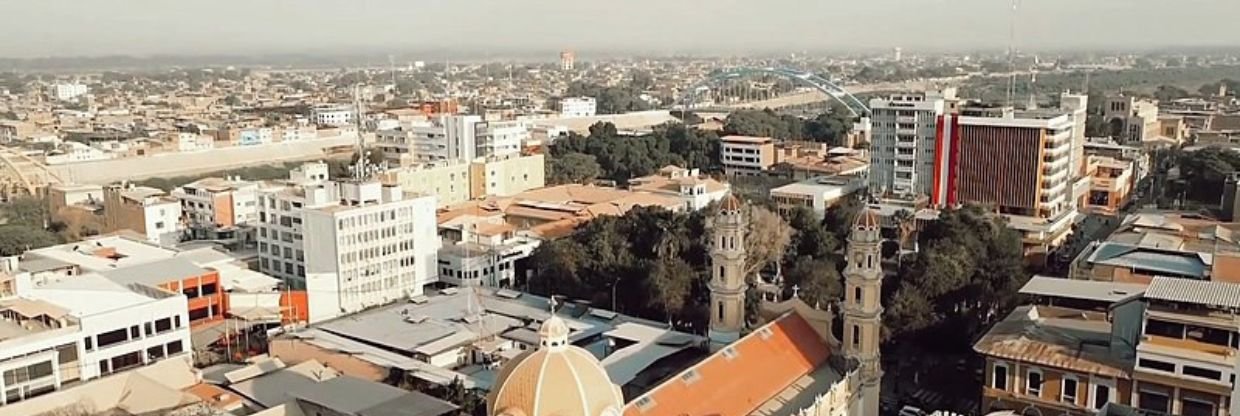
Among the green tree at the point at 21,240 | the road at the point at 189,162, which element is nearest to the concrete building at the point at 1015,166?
the green tree at the point at 21,240

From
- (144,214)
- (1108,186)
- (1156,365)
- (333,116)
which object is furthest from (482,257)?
(333,116)

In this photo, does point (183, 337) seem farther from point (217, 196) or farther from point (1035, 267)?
point (1035, 267)

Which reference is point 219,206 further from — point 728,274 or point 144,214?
point 728,274

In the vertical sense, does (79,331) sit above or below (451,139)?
below

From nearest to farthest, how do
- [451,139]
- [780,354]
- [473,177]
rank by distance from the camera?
[780,354]
[473,177]
[451,139]

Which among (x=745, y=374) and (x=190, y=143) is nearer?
(x=745, y=374)

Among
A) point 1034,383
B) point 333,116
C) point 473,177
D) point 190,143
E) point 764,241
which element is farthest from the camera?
point 333,116

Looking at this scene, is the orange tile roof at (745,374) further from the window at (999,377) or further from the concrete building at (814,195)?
the concrete building at (814,195)
